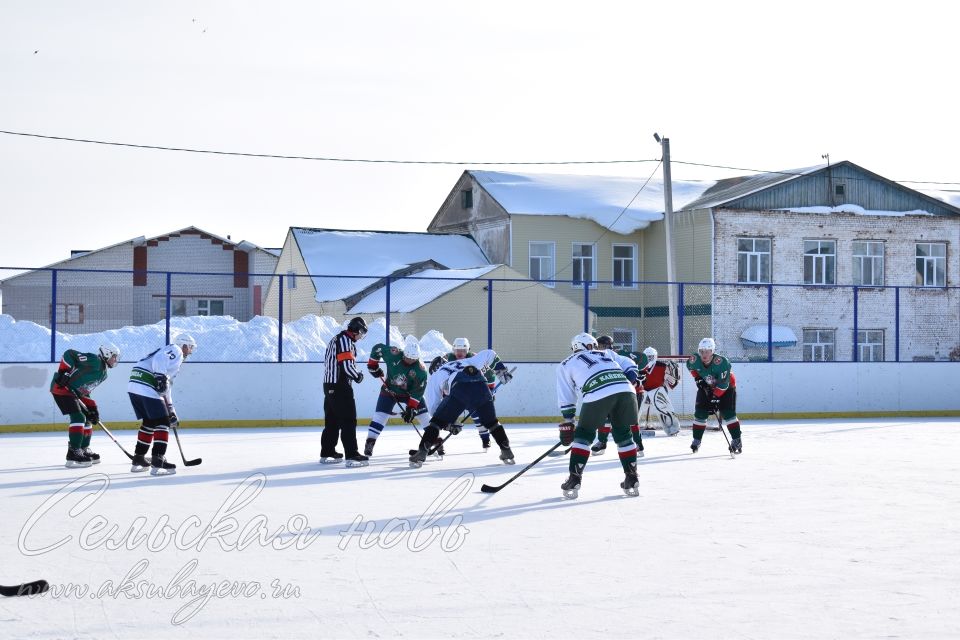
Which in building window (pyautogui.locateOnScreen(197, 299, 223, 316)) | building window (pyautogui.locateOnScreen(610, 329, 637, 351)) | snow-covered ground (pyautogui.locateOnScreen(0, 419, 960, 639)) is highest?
building window (pyautogui.locateOnScreen(197, 299, 223, 316))

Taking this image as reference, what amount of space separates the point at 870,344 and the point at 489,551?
27.9 m

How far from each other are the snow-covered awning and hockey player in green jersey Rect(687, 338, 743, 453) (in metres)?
16.7

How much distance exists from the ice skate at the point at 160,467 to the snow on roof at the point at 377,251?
21.2 meters

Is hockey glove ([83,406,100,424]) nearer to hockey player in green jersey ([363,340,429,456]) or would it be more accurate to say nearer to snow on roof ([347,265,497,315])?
hockey player in green jersey ([363,340,429,456])

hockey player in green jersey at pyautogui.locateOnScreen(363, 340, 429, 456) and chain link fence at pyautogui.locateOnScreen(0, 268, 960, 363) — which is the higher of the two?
chain link fence at pyautogui.locateOnScreen(0, 268, 960, 363)

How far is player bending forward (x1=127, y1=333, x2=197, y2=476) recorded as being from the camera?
10.4 m

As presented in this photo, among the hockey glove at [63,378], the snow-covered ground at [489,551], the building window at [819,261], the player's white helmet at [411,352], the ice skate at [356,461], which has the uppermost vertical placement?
the building window at [819,261]

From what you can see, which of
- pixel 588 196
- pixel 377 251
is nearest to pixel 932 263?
pixel 588 196

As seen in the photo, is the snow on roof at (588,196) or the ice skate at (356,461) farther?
the snow on roof at (588,196)

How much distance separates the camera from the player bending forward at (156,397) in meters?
10.4

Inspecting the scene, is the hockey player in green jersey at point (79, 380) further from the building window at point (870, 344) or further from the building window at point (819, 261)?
the building window at point (819, 261)

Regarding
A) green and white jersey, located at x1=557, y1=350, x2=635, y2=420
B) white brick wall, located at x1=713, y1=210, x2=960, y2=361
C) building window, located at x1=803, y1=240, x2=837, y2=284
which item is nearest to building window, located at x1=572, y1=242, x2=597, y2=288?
white brick wall, located at x1=713, y1=210, x2=960, y2=361

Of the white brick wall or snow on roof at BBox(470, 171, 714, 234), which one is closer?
the white brick wall

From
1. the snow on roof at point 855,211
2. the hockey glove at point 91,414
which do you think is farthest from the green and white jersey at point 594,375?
the snow on roof at point 855,211
